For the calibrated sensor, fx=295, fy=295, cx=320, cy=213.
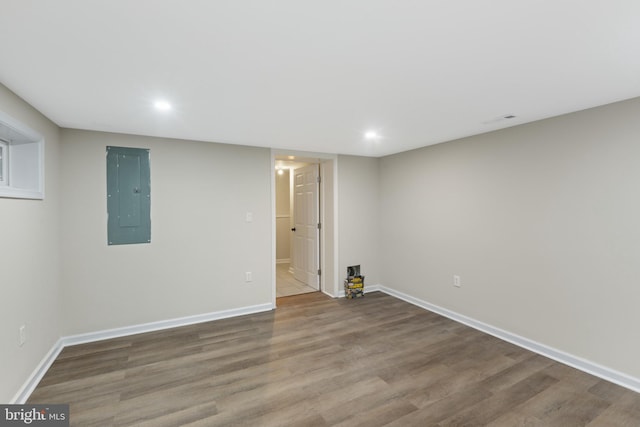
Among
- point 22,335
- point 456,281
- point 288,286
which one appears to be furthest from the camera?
point 288,286

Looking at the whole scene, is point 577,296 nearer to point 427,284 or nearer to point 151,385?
point 427,284

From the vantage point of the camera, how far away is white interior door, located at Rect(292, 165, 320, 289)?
4.99m

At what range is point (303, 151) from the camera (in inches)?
169

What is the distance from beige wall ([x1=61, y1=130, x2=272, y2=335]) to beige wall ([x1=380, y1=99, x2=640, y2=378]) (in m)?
Result: 2.37

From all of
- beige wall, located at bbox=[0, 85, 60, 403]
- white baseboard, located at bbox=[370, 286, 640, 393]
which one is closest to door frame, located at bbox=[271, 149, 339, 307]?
white baseboard, located at bbox=[370, 286, 640, 393]

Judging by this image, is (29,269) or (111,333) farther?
(111,333)

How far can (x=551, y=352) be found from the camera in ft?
9.11

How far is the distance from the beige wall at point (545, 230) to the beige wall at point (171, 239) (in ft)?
7.79

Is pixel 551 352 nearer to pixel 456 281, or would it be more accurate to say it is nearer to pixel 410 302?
pixel 456 281

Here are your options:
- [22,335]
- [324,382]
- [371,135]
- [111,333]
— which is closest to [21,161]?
[22,335]

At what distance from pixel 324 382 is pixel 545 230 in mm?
2477

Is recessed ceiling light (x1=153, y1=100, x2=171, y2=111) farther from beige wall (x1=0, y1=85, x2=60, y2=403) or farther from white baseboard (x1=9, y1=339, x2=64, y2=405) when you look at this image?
white baseboard (x1=9, y1=339, x2=64, y2=405)

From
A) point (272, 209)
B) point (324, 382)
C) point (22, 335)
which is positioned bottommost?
point (324, 382)

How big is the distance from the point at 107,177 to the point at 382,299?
12.8 ft
